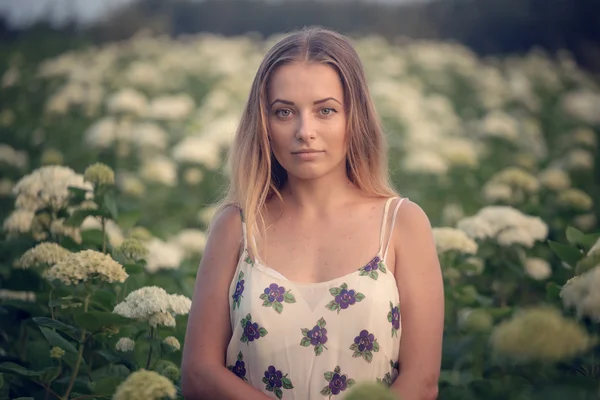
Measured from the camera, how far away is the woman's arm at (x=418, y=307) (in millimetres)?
2350

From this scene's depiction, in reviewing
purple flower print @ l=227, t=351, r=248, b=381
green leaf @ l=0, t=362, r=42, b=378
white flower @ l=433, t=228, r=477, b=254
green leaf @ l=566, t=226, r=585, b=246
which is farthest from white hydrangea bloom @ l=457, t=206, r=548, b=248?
green leaf @ l=0, t=362, r=42, b=378

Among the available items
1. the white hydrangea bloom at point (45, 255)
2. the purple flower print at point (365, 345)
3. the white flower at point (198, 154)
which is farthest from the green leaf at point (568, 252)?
the white flower at point (198, 154)

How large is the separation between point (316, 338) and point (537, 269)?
1.64 m

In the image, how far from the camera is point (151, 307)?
254cm

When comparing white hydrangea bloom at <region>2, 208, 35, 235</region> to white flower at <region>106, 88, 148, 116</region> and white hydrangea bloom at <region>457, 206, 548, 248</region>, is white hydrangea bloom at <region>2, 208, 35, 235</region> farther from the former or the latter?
white flower at <region>106, 88, 148, 116</region>

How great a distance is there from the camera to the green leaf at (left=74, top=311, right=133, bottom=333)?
242 cm

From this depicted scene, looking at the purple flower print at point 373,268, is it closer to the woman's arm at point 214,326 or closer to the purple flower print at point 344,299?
the purple flower print at point 344,299

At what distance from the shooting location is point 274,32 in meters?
17.8

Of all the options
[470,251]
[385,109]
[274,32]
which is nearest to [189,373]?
[470,251]

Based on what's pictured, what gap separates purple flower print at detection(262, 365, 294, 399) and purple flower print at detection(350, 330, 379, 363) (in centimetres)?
20

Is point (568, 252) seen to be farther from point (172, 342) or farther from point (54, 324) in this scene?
point (54, 324)

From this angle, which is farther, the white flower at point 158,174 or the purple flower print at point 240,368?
the white flower at point 158,174

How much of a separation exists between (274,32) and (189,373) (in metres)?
15.9

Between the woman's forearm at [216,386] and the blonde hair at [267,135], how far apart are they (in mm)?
362
